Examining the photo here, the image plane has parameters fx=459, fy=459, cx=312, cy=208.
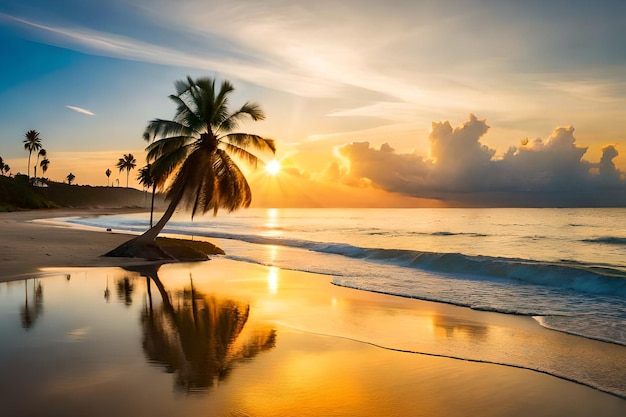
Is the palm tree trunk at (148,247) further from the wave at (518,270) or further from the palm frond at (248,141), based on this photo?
the wave at (518,270)

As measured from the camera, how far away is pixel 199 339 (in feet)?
29.9

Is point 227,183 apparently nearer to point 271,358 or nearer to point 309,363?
point 271,358

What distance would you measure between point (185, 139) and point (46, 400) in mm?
19593

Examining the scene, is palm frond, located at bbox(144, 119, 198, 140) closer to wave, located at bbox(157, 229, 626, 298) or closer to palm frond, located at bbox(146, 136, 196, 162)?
palm frond, located at bbox(146, 136, 196, 162)

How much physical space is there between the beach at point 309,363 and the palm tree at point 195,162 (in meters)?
9.23

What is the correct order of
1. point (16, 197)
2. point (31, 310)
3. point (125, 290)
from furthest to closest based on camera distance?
point (16, 197), point (125, 290), point (31, 310)

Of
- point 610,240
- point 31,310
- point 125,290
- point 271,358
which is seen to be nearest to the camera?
point 271,358

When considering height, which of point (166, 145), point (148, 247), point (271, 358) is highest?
point (166, 145)

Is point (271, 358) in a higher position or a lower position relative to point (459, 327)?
higher

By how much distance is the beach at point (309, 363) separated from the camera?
20.0ft

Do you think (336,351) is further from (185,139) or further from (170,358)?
(185,139)

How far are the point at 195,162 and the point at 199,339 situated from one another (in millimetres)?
15703

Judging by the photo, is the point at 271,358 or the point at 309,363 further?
the point at 271,358

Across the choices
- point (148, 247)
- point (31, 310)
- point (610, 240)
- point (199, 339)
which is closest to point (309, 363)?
point (199, 339)
